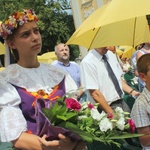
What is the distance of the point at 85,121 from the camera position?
6.19ft

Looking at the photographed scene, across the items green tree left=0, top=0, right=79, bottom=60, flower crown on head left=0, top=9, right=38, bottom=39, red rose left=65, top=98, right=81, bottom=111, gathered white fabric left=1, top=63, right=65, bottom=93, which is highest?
flower crown on head left=0, top=9, right=38, bottom=39

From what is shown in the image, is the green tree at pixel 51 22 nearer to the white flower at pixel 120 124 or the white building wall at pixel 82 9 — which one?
the white building wall at pixel 82 9

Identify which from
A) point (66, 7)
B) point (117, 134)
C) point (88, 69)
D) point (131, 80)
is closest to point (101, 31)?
point (88, 69)

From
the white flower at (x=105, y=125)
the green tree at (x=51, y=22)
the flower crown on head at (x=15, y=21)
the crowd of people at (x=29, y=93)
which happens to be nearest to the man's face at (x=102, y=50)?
the crowd of people at (x=29, y=93)

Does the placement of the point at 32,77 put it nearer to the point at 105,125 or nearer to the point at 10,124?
the point at 10,124

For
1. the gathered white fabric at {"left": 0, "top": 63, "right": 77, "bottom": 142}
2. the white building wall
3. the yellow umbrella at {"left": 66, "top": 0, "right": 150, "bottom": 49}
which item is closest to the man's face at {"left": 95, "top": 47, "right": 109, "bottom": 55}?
the yellow umbrella at {"left": 66, "top": 0, "right": 150, "bottom": 49}

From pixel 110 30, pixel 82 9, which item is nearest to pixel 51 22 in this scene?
pixel 82 9

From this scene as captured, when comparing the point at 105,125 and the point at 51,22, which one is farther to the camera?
the point at 51,22

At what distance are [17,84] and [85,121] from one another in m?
0.45

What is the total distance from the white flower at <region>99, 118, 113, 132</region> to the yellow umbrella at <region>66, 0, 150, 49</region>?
1.18 m

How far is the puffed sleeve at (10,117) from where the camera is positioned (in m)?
1.90

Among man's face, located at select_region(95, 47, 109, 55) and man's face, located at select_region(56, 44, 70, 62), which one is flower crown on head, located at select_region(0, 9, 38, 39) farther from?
man's face, located at select_region(56, 44, 70, 62)

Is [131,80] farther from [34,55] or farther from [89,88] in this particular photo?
[34,55]

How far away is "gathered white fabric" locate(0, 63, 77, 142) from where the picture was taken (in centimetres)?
191
